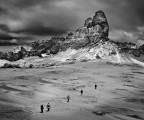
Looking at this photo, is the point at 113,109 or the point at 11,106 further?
the point at 113,109

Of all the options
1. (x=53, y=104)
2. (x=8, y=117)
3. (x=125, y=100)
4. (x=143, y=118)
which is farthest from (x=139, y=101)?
(x=8, y=117)

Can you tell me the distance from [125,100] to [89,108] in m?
19.7

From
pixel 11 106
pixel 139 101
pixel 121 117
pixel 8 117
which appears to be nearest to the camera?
pixel 8 117

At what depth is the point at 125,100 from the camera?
237 ft

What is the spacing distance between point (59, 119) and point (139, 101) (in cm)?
3532

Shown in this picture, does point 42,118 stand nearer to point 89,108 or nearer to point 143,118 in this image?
point 89,108

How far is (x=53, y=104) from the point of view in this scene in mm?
59812

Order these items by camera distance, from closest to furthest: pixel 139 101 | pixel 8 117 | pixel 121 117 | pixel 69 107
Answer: pixel 8 117, pixel 121 117, pixel 69 107, pixel 139 101

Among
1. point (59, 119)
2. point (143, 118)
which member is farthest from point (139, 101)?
point (59, 119)

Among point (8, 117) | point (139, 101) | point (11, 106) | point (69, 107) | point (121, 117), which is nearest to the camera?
point (8, 117)

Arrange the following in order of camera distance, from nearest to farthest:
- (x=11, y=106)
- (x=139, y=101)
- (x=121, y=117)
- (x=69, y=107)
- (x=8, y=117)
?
(x=8, y=117) → (x=121, y=117) → (x=11, y=106) → (x=69, y=107) → (x=139, y=101)

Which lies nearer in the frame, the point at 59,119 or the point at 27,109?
the point at 59,119

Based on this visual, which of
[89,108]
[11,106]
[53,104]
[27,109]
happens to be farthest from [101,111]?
[11,106]

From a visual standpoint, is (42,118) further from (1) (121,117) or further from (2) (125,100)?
(2) (125,100)
